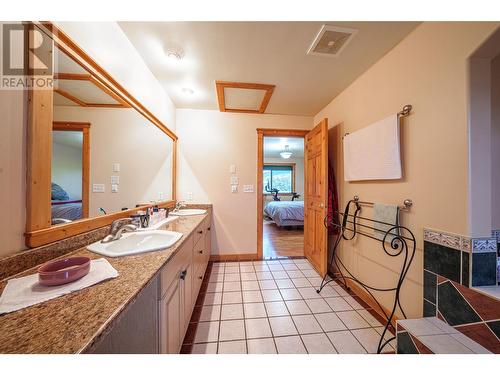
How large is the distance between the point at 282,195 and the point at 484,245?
20.2 feet

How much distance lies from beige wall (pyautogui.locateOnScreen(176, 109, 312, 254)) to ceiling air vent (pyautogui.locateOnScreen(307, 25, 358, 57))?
145 cm

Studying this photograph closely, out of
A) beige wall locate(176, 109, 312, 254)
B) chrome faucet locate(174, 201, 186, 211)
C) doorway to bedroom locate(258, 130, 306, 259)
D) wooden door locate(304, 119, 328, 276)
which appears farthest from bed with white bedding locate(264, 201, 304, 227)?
chrome faucet locate(174, 201, 186, 211)

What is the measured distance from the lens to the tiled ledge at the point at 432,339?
0.94 meters

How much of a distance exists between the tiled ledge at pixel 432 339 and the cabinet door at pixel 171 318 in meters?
1.38

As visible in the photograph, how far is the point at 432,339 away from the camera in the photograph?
100cm

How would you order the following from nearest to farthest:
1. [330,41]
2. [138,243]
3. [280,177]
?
1. [138,243]
2. [330,41]
3. [280,177]

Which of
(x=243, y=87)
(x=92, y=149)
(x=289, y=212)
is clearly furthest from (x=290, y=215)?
(x=92, y=149)

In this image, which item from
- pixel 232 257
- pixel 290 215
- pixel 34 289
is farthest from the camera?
pixel 290 215

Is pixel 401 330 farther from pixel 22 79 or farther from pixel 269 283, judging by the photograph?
pixel 22 79

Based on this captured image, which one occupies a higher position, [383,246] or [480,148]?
[480,148]

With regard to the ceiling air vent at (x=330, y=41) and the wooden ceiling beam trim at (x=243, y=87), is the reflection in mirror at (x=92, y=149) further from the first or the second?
the ceiling air vent at (x=330, y=41)

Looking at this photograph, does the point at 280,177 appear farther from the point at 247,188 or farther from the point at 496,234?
the point at 496,234

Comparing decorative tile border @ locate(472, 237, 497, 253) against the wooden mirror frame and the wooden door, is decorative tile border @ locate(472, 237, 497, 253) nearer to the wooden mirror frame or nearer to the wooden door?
the wooden door
